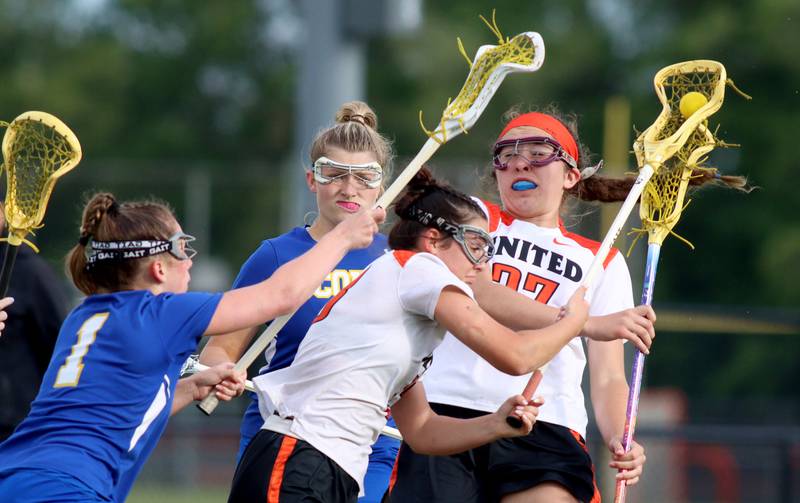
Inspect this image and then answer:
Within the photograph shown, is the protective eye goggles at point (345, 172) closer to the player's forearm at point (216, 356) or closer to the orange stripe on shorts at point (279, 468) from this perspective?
the player's forearm at point (216, 356)

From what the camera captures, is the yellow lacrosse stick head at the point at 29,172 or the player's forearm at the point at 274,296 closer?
the player's forearm at the point at 274,296

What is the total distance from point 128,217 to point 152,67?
31.4 metres

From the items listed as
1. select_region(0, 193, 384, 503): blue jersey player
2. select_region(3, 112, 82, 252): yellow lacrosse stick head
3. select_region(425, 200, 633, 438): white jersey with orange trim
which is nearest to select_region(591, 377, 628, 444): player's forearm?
select_region(425, 200, 633, 438): white jersey with orange trim

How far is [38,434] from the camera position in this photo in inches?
159

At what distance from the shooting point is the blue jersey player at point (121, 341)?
397cm

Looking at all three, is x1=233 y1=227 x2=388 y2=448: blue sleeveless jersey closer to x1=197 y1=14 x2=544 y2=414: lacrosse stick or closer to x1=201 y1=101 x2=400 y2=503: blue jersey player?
x1=201 y1=101 x2=400 y2=503: blue jersey player

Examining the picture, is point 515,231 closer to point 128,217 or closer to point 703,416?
point 128,217

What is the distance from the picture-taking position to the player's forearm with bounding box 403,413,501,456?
4355 mm

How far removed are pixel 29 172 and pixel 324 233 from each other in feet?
3.72

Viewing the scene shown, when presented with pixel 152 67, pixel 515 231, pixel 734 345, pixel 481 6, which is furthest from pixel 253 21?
pixel 515 231

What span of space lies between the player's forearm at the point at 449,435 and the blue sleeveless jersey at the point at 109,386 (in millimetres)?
873

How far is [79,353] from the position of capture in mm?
4094

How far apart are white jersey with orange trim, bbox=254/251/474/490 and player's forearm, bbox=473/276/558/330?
1.44 ft

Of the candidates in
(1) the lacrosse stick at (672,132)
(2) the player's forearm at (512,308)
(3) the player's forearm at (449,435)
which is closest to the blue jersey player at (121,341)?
(2) the player's forearm at (512,308)
